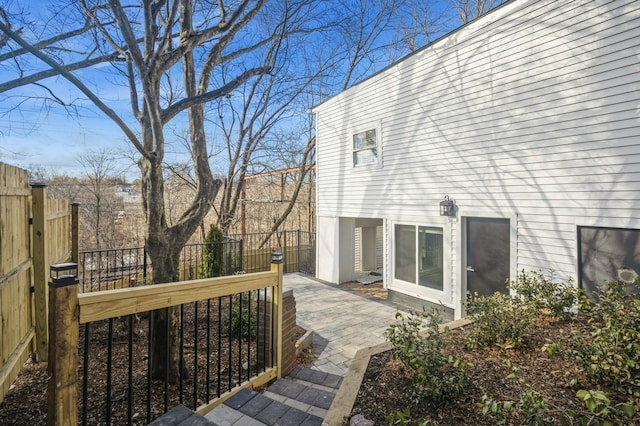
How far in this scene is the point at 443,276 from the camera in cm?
604

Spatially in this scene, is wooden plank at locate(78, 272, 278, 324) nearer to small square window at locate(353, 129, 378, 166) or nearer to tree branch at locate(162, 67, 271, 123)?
tree branch at locate(162, 67, 271, 123)

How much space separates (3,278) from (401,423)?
2774 millimetres

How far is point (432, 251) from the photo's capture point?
6281 millimetres

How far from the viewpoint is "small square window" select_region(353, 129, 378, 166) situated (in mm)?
7410

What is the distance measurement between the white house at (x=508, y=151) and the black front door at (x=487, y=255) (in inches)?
0.7

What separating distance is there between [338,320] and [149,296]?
4648 millimetres

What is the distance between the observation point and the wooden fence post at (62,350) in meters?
1.36

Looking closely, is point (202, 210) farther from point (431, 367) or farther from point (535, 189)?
point (535, 189)

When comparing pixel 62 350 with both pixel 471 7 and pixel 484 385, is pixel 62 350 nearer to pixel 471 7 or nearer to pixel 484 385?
→ pixel 484 385

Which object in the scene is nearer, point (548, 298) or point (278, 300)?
point (278, 300)

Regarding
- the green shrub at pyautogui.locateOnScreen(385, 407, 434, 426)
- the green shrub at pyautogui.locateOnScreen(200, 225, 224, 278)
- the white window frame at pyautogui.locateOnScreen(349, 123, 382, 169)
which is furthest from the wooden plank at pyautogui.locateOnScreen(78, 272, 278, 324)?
the white window frame at pyautogui.locateOnScreen(349, 123, 382, 169)

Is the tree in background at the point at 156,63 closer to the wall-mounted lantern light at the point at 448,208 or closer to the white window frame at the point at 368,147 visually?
the white window frame at the point at 368,147

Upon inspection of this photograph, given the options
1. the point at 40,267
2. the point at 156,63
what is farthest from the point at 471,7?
the point at 40,267

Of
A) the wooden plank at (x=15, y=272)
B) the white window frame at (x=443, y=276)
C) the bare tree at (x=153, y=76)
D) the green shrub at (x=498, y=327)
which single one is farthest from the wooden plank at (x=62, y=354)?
the white window frame at (x=443, y=276)
